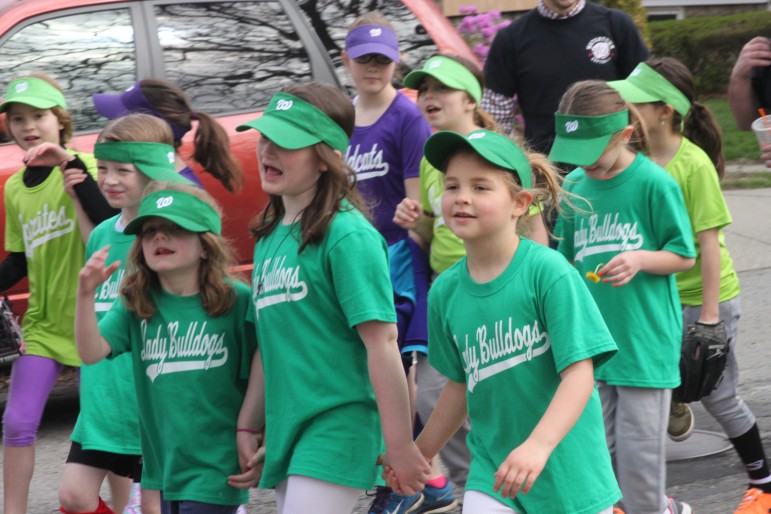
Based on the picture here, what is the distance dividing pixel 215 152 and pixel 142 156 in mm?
1181

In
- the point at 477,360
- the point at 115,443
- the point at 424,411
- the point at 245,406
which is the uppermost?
the point at 477,360

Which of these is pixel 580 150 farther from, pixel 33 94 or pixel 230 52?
pixel 230 52

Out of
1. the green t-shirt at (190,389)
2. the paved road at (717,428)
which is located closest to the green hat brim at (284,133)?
the green t-shirt at (190,389)

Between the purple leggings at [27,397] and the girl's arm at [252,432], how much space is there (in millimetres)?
1403

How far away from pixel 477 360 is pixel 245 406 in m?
0.83

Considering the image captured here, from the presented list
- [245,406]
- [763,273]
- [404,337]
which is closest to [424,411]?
[404,337]

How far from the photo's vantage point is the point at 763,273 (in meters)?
9.12

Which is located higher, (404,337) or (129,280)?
(129,280)

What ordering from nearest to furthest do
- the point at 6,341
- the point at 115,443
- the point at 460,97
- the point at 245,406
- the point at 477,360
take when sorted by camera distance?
the point at 477,360, the point at 245,406, the point at 115,443, the point at 6,341, the point at 460,97

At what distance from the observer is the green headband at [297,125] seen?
3.86m

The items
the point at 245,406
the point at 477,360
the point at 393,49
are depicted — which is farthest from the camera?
the point at 393,49

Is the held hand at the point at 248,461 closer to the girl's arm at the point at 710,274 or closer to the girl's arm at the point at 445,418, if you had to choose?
the girl's arm at the point at 445,418

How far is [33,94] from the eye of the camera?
527cm

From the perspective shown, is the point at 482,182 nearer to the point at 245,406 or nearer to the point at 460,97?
the point at 245,406
